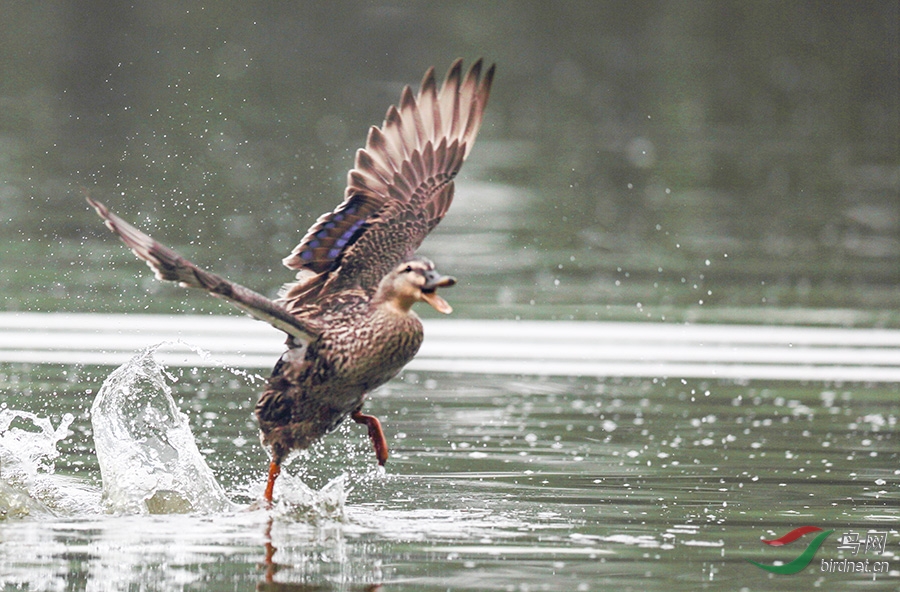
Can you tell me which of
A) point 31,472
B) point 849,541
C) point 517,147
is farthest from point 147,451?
point 517,147

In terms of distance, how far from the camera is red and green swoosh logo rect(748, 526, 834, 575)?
6605mm

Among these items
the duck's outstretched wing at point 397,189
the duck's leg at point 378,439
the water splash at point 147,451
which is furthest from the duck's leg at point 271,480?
the duck's outstretched wing at point 397,189

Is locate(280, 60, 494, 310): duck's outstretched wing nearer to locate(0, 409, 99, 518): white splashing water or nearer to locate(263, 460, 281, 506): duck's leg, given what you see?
locate(263, 460, 281, 506): duck's leg

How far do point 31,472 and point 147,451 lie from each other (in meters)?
0.69

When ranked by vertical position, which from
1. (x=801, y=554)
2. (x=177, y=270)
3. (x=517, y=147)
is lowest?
(x=801, y=554)

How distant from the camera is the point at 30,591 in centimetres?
594

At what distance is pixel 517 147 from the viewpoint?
21.1 meters

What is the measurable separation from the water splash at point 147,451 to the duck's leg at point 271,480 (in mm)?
166

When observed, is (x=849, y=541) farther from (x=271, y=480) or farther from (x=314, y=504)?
(x=271, y=480)

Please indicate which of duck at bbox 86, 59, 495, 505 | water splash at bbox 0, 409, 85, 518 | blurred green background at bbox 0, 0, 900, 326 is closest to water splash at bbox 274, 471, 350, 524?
duck at bbox 86, 59, 495, 505

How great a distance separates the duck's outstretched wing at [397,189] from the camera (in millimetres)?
7914

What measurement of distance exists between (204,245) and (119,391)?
5.87 meters

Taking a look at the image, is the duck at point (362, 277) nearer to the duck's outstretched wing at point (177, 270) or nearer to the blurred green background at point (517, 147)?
the duck's outstretched wing at point (177, 270)

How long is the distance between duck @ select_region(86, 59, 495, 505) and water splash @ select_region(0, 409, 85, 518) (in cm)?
92
